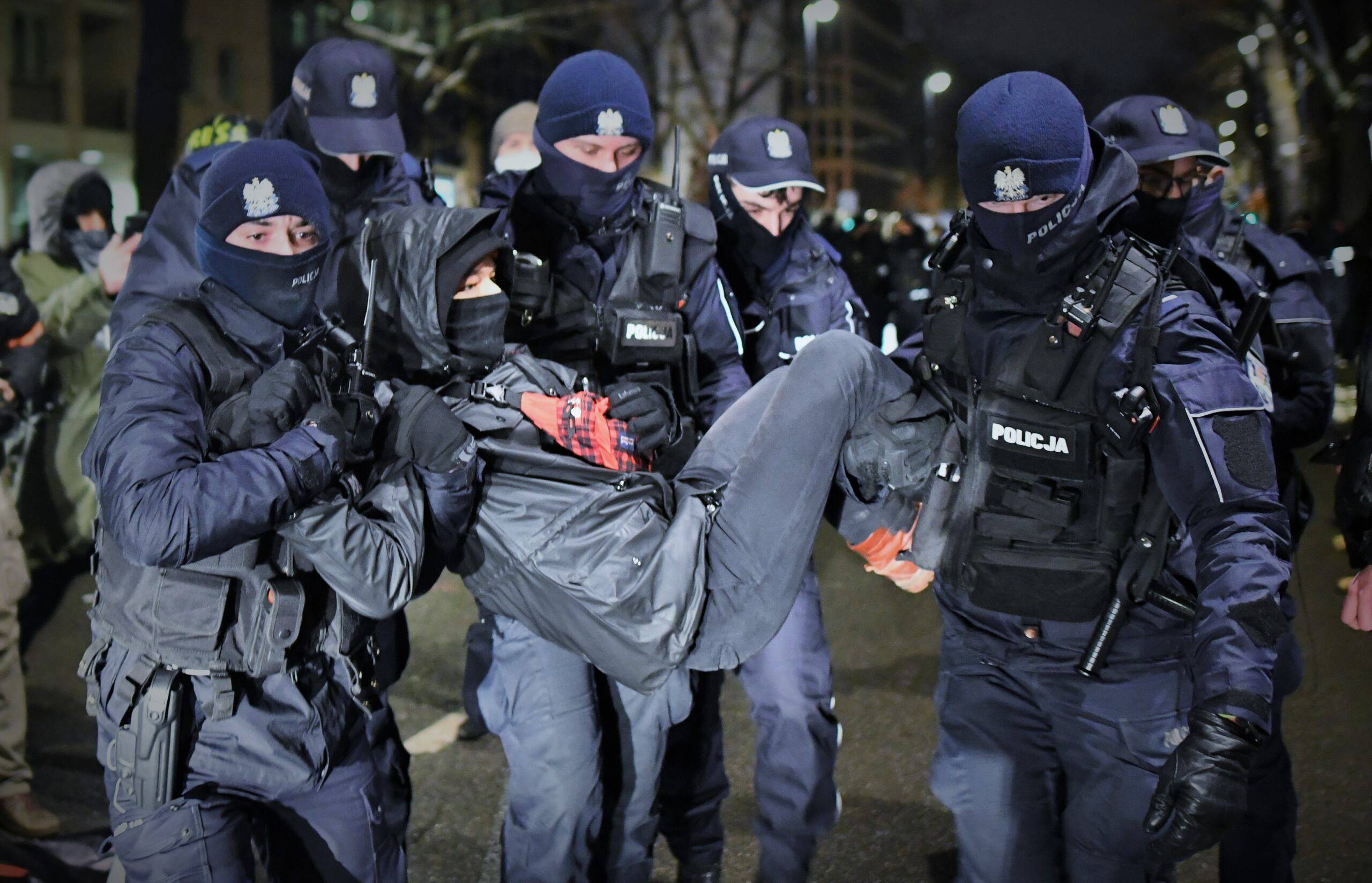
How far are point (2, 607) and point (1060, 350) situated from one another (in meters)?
3.61

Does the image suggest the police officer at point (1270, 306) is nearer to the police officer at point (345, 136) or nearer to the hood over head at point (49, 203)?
the police officer at point (345, 136)

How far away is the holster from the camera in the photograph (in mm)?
2502

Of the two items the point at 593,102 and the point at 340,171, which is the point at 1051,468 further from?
the point at 340,171

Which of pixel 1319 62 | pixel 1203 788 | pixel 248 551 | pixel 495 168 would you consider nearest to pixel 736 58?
pixel 1319 62

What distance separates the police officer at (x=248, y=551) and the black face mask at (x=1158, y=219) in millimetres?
2055

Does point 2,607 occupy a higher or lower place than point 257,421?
lower

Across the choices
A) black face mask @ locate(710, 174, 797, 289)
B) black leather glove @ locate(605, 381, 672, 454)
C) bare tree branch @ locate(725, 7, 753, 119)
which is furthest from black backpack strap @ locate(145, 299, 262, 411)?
bare tree branch @ locate(725, 7, 753, 119)

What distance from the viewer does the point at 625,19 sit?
28.1 m

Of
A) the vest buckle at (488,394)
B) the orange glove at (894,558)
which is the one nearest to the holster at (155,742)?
the vest buckle at (488,394)

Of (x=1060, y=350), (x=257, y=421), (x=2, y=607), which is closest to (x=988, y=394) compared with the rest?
(x=1060, y=350)

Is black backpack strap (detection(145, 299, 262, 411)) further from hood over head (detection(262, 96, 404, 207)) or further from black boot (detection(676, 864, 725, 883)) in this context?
black boot (detection(676, 864, 725, 883))

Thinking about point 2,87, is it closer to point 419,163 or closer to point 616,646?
point 419,163

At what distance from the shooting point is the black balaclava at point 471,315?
2.96m

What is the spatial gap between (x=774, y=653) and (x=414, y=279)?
1456 mm
